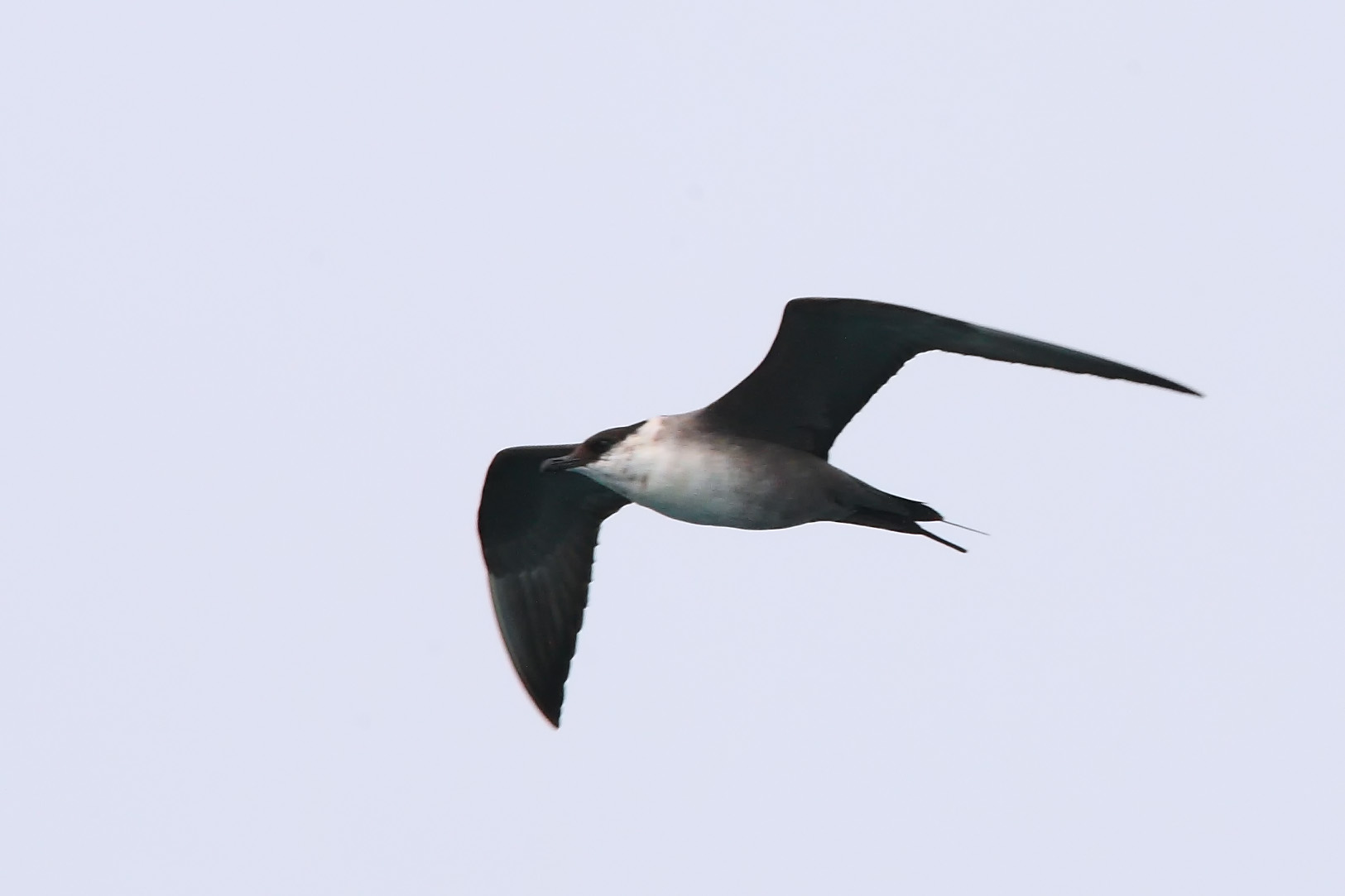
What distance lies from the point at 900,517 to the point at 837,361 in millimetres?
878

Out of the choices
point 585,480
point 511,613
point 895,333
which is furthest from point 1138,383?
point 511,613

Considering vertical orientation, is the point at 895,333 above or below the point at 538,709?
above

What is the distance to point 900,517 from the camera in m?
9.02

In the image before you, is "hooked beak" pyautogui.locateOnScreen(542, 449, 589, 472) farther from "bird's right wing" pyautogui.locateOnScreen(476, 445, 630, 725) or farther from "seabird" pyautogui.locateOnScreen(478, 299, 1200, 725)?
"bird's right wing" pyautogui.locateOnScreen(476, 445, 630, 725)

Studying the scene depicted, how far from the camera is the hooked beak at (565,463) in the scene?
9383mm

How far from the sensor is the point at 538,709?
1072cm

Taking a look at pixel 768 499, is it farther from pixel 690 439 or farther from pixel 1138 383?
pixel 1138 383

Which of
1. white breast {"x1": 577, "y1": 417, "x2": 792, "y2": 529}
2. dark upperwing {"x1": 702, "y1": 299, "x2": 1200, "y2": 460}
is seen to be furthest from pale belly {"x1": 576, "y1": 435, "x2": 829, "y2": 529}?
dark upperwing {"x1": 702, "y1": 299, "x2": 1200, "y2": 460}

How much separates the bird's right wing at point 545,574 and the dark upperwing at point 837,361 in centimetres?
169

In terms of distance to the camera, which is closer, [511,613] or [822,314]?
[822,314]

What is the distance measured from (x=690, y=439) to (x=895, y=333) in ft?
4.15

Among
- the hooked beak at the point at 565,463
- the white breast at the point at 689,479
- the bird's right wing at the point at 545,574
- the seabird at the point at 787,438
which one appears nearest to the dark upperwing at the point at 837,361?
the seabird at the point at 787,438

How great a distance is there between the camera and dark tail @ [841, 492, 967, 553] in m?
8.88

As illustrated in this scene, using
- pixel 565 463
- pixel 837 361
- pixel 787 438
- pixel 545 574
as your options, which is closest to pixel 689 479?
pixel 787 438
